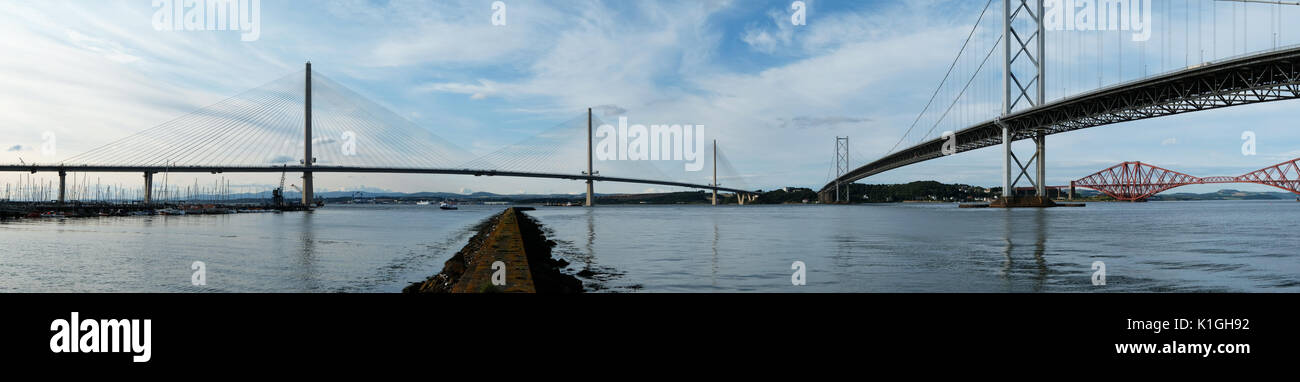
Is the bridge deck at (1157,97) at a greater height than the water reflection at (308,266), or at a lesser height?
greater

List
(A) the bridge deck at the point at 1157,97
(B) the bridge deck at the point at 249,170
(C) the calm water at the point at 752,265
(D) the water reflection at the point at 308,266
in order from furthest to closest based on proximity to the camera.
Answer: (B) the bridge deck at the point at 249,170
(A) the bridge deck at the point at 1157,97
(D) the water reflection at the point at 308,266
(C) the calm water at the point at 752,265

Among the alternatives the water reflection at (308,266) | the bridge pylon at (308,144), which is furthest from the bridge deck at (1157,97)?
the bridge pylon at (308,144)

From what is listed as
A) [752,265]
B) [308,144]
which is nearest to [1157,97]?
[752,265]

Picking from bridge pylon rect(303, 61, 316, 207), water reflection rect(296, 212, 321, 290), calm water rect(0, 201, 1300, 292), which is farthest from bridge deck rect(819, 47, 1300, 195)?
bridge pylon rect(303, 61, 316, 207)

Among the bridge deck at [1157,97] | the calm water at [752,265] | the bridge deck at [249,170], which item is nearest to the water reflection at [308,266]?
the calm water at [752,265]

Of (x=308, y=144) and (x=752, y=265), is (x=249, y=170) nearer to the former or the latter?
(x=308, y=144)

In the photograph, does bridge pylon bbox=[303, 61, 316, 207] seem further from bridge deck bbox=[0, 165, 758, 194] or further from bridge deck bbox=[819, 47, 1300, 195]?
bridge deck bbox=[819, 47, 1300, 195]

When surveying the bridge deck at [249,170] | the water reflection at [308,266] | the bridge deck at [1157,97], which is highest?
the bridge deck at [1157,97]

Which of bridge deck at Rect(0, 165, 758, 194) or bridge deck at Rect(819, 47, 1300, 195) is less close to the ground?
bridge deck at Rect(819, 47, 1300, 195)

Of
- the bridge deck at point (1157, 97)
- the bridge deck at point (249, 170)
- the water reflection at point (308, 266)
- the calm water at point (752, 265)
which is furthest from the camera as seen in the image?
the bridge deck at point (249, 170)

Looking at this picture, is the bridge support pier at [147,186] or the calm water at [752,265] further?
the bridge support pier at [147,186]

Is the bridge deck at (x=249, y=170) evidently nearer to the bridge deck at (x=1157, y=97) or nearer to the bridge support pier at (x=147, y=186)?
the bridge support pier at (x=147, y=186)

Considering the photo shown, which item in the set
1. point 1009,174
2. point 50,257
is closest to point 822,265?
point 50,257
